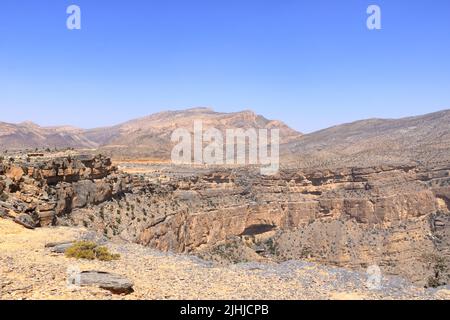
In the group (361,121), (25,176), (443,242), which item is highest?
(361,121)

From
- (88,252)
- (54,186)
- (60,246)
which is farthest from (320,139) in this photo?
(88,252)

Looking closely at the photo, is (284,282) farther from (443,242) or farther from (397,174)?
(397,174)

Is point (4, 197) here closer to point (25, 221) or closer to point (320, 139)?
point (25, 221)

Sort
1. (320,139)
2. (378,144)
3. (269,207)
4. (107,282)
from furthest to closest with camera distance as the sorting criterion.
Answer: (320,139) → (378,144) → (269,207) → (107,282)

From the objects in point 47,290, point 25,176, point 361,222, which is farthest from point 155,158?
point 47,290

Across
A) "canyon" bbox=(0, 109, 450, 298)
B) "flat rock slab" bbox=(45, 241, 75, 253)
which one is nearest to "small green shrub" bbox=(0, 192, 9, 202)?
"canyon" bbox=(0, 109, 450, 298)

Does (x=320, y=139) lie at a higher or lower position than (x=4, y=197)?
higher

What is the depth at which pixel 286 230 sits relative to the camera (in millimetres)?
46844

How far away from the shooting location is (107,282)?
396 inches

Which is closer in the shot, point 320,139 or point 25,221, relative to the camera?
point 25,221

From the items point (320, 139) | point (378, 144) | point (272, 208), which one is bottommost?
point (272, 208)

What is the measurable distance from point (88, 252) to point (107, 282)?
3.62m

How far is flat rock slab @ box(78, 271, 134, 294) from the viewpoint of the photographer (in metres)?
9.92

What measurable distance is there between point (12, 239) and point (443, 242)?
44.5 metres
